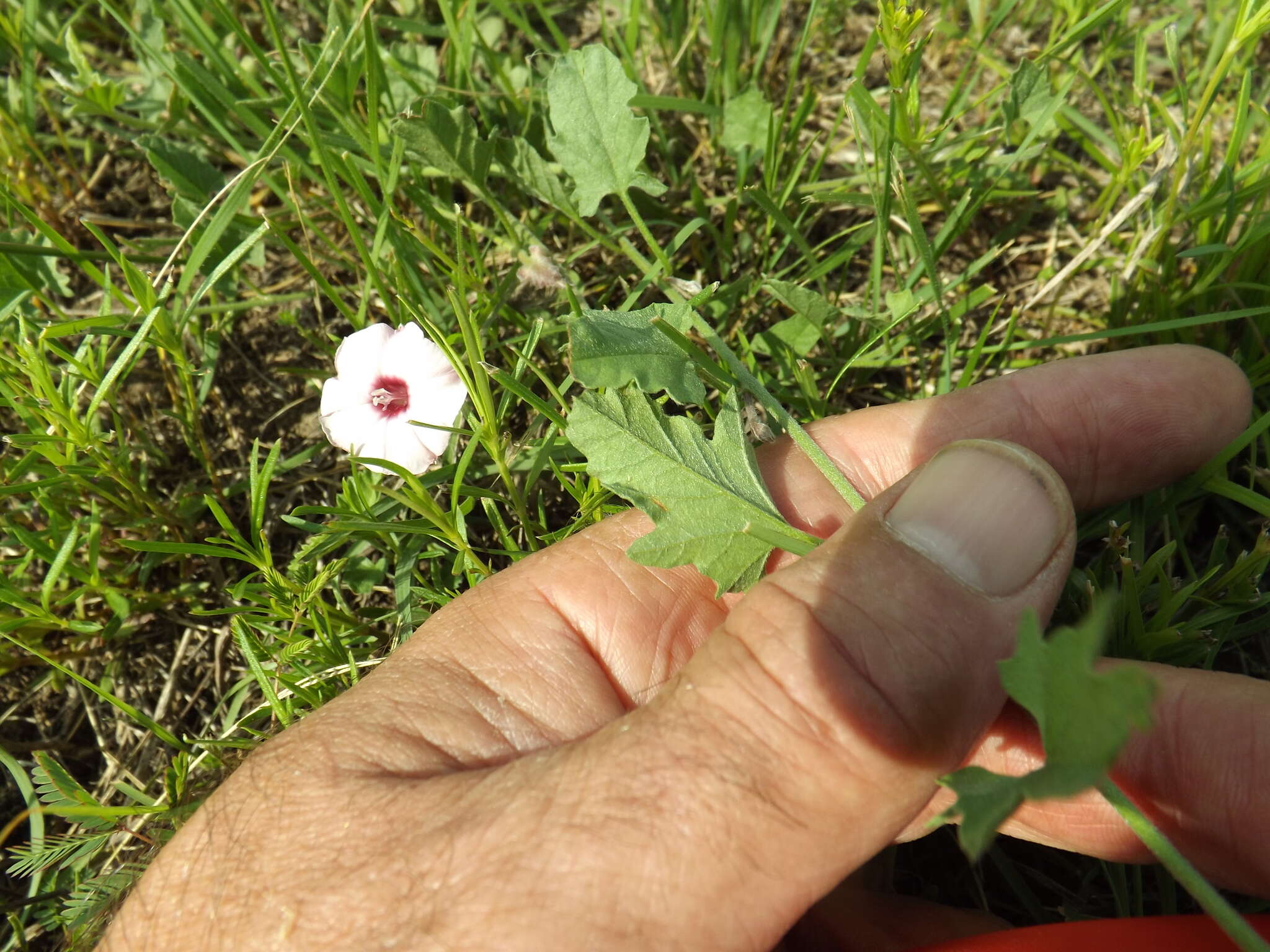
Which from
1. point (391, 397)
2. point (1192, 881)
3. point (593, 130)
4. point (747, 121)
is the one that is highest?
point (593, 130)

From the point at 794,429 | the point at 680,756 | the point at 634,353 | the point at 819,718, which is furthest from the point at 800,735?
the point at 634,353

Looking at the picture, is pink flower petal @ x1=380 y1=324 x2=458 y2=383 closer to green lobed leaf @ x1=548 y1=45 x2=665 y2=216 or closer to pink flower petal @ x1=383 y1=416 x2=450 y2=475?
pink flower petal @ x1=383 y1=416 x2=450 y2=475

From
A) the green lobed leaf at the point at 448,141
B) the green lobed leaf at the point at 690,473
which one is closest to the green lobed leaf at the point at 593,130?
the green lobed leaf at the point at 448,141

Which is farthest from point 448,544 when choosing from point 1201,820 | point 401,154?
point 1201,820

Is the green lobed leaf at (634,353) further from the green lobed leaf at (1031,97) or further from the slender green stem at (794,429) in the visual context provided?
the green lobed leaf at (1031,97)

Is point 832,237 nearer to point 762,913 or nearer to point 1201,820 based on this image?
point 1201,820

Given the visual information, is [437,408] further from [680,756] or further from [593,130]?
[680,756]
